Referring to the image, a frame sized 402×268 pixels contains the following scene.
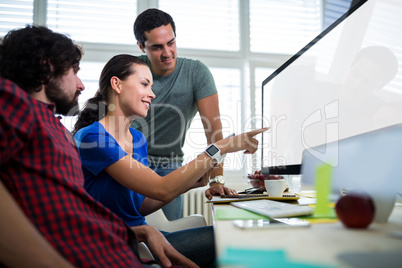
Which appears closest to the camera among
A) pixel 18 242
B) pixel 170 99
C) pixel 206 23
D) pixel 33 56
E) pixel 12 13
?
pixel 18 242

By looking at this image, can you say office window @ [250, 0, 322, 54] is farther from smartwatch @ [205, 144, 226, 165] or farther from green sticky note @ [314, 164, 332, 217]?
green sticky note @ [314, 164, 332, 217]

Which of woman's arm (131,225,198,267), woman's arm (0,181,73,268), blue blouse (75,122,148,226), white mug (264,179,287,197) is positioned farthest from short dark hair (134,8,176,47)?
woman's arm (0,181,73,268)

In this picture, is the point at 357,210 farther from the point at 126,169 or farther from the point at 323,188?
the point at 126,169

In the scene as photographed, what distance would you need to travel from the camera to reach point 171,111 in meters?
1.93

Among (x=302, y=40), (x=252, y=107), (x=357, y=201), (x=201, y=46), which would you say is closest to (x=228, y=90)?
(x=252, y=107)

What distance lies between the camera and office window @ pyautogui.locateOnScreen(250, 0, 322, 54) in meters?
3.17

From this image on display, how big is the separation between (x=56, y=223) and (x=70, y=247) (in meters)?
0.05

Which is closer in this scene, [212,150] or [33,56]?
[33,56]

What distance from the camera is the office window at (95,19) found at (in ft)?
9.38

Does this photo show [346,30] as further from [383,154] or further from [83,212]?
[83,212]

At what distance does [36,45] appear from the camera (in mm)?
776

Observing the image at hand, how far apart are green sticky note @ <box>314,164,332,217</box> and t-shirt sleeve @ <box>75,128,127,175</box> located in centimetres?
71

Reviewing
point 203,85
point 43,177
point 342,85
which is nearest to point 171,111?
point 203,85

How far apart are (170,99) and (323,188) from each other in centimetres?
146
